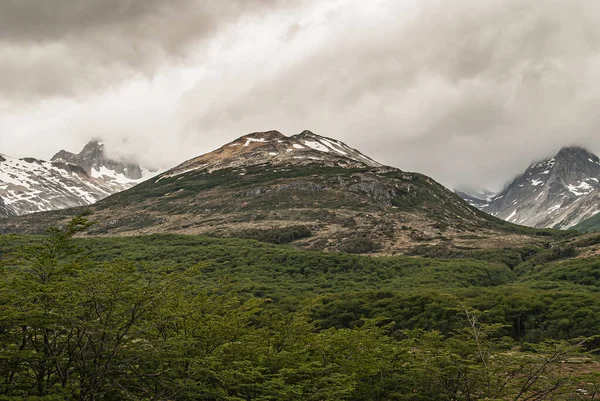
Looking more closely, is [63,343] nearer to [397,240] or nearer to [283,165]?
[397,240]

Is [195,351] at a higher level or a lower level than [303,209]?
lower

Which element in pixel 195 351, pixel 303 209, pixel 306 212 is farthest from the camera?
pixel 303 209

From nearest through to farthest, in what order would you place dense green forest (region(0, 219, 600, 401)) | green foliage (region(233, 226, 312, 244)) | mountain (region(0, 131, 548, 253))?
dense green forest (region(0, 219, 600, 401))
green foliage (region(233, 226, 312, 244))
mountain (region(0, 131, 548, 253))

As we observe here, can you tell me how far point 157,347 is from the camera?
46.7 ft

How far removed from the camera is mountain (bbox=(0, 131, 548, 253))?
10481 centimetres

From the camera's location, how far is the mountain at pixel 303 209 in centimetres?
10481

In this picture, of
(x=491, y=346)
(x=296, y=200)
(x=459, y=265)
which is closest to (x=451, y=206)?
(x=296, y=200)

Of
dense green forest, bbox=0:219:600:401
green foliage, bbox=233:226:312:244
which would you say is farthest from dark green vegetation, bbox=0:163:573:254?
dense green forest, bbox=0:219:600:401

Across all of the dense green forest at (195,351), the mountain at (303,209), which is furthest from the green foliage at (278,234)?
the dense green forest at (195,351)

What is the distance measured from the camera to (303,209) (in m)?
Answer: 128

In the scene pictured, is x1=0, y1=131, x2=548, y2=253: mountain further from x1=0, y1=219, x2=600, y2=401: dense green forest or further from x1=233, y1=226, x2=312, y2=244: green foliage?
x1=0, y1=219, x2=600, y2=401: dense green forest

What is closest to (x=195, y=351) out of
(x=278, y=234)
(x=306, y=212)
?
(x=278, y=234)

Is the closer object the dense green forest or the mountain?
the dense green forest

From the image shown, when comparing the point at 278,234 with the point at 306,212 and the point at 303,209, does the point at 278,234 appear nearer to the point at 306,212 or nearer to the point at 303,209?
the point at 306,212
